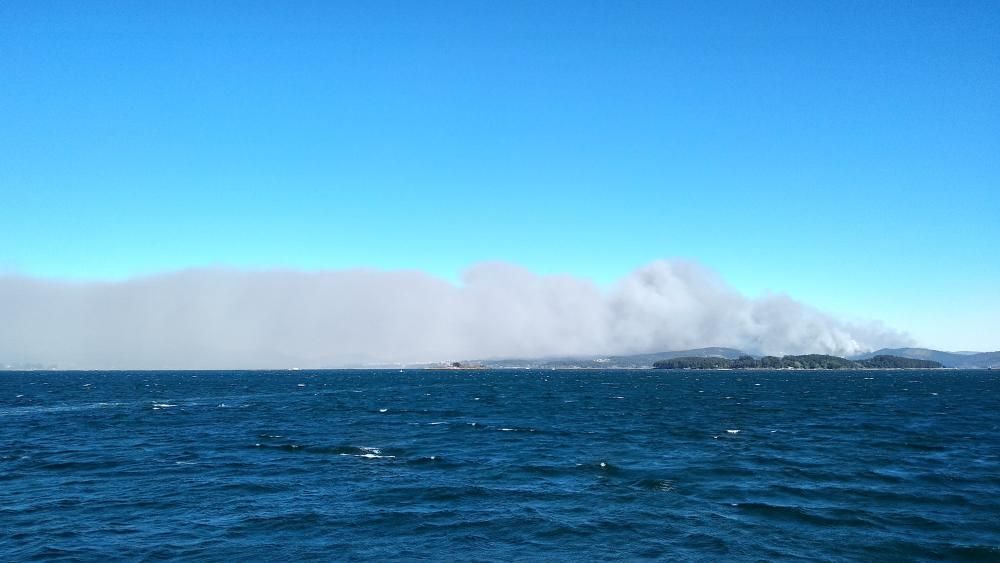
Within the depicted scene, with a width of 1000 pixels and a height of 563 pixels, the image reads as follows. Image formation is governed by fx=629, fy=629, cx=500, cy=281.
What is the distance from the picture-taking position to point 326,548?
32.8 m

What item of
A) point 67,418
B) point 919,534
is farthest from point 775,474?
point 67,418

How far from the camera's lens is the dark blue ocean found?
33.2 metres

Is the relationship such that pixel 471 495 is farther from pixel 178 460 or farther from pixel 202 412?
pixel 202 412

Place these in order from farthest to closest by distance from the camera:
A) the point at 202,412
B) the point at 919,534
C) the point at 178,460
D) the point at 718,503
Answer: the point at 202,412
the point at 178,460
the point at 718,503
the point at 919,534

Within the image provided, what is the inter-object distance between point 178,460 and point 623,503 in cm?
4239

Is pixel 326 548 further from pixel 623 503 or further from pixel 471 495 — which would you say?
pixel 623 503

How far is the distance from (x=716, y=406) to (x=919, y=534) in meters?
91.8

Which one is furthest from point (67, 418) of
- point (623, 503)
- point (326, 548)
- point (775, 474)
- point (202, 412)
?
point (775, 474)

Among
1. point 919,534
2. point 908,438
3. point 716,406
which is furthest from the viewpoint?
point 716,406

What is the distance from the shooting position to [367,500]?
42656 millimetres

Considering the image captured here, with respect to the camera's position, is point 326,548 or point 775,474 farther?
point 775,474

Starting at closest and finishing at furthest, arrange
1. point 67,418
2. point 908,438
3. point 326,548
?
Answer: point 326,548
point 908,438
point 67,418

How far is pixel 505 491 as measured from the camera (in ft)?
149

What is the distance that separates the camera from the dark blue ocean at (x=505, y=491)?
33.2m
